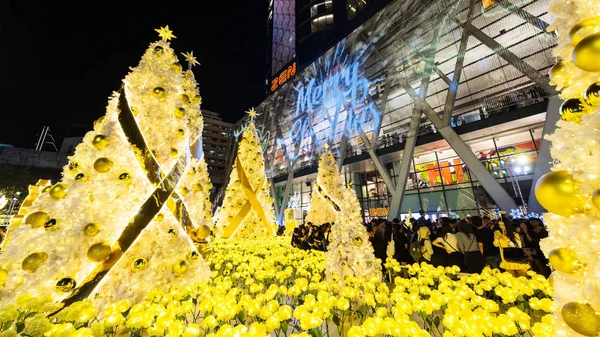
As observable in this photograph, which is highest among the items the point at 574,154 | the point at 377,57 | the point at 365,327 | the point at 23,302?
the point at 377,57

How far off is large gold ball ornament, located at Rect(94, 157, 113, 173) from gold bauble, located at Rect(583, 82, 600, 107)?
4692mm

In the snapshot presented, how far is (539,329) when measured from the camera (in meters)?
1.68

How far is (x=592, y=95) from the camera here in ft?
4.21

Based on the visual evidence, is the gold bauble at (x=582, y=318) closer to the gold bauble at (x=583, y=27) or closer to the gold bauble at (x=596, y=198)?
the gold bauble at (x=596, y=198)

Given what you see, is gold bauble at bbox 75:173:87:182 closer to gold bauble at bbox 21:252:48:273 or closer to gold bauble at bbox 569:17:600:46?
gold bauble at bbox 21:252:48:273

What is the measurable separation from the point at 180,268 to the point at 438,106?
2364 centimetres

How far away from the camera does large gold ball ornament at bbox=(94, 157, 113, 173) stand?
123 inches

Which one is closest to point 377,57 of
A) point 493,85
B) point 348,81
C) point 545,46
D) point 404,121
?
point 348,81

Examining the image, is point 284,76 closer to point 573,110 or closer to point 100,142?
point 100,142

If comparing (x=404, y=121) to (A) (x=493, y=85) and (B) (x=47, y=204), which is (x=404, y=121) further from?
(B) (x=47, y=204)

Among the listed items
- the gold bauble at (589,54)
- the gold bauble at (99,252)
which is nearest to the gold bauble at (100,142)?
the gold bauble at (99,252)

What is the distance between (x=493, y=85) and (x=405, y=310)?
22148mm

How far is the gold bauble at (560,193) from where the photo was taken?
3.99ft

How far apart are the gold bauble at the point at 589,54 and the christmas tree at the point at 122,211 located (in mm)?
4368
